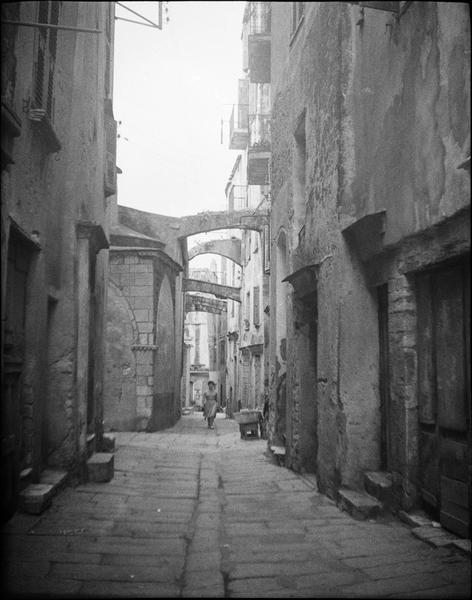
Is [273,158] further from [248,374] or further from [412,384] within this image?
[248,374]

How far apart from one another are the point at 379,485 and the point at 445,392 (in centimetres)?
132

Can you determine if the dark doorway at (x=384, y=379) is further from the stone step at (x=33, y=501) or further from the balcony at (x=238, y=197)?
the balcony at (x=238, y=197)

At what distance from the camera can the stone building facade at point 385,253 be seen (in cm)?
486

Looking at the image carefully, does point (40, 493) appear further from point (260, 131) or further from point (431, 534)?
point (260, 131)

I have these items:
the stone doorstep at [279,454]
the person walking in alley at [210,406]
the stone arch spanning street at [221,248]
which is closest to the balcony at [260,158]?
the person walking in alley at [210,406]

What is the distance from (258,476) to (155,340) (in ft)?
26.2

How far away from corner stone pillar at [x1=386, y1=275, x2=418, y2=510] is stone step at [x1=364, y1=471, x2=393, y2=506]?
0.14 metres

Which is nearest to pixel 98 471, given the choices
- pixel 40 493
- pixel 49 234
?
pixel 40 493

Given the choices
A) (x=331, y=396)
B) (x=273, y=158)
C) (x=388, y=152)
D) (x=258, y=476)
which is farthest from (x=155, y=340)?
(x=388, y=152)

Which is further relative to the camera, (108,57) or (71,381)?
(108,57)

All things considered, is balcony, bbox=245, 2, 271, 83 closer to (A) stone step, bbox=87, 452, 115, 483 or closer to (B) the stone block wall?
(B) the stone block wall

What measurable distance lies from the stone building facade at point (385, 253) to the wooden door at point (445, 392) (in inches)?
0.6

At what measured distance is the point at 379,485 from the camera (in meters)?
5.97

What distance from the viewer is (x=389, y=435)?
20.4ft
